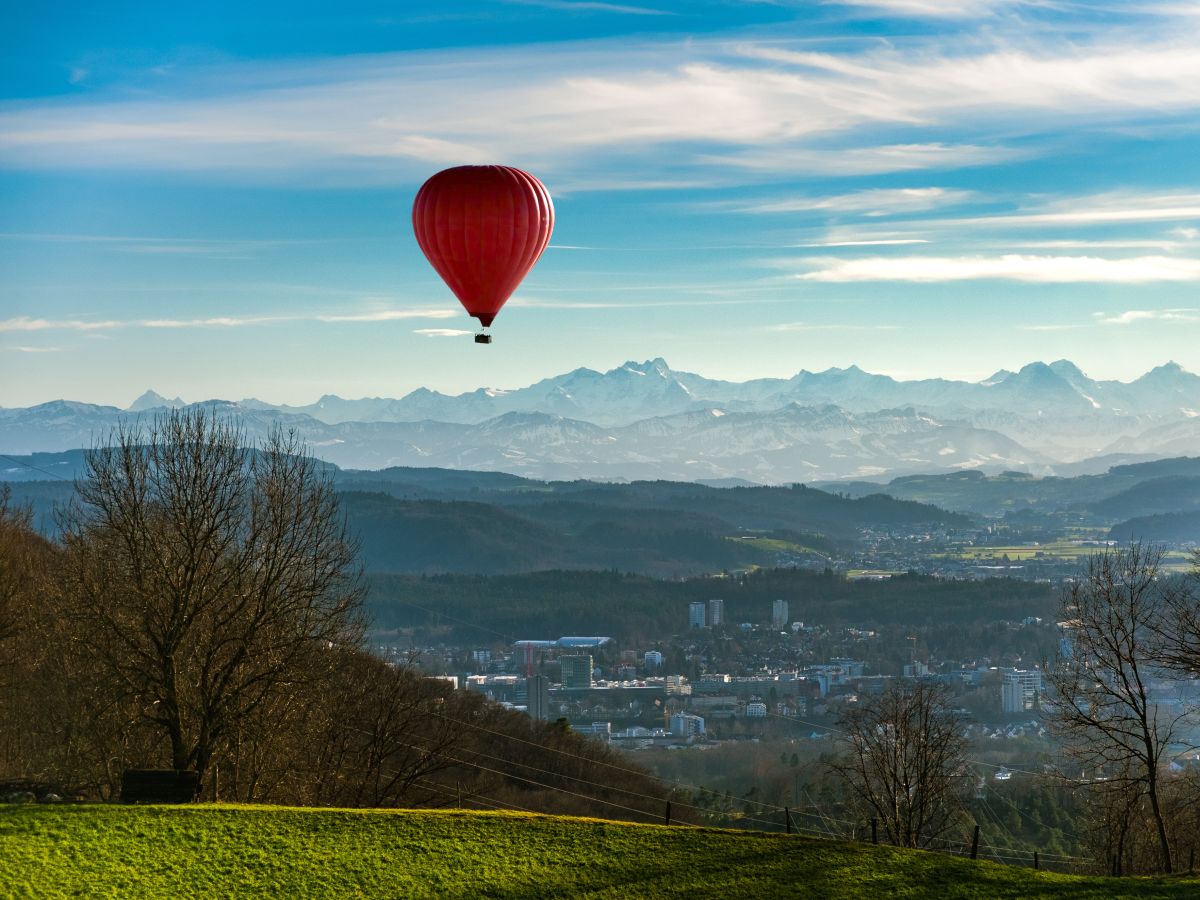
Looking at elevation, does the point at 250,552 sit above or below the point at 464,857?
above

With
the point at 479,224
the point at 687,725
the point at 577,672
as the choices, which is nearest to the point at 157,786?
the point at 479,224

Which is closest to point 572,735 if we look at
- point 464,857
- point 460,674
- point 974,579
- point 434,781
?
point 434,781

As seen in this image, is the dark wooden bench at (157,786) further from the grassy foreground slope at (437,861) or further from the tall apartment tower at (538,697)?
→ the tall apartment tower at (538,697)

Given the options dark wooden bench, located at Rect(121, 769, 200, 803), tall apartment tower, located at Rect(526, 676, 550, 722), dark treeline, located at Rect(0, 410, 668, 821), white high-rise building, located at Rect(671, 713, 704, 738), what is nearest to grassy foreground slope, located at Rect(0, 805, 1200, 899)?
dark wooden bench, located at Rect(121, 769, 200, 803)

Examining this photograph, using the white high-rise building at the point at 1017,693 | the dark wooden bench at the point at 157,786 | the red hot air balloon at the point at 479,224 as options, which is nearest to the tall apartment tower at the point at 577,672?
the white high-rise building at the point at 1017,693

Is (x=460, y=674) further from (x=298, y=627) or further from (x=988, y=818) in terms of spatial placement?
(x=298, y=627)

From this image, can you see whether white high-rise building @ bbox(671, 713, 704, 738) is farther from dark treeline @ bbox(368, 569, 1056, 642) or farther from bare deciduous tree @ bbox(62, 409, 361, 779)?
bare deciduous tree @ bbox(62, 409, 361, 779)
